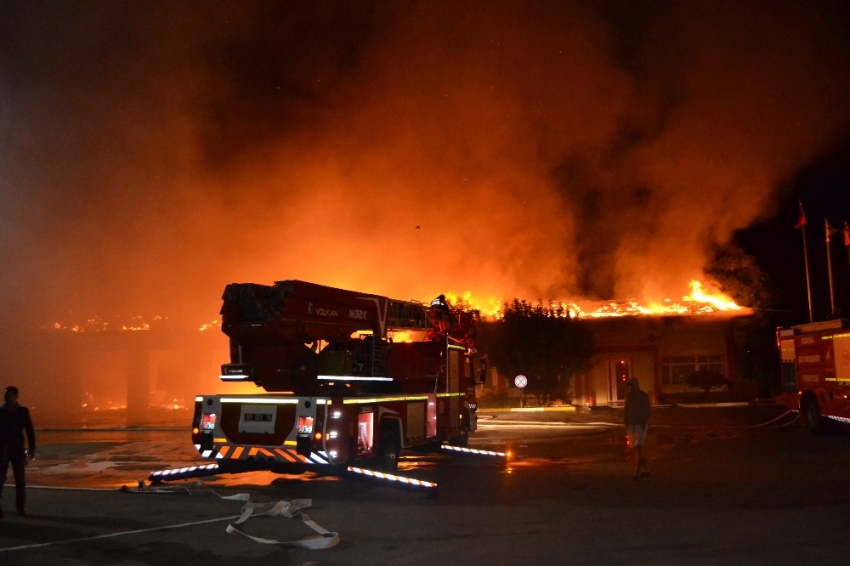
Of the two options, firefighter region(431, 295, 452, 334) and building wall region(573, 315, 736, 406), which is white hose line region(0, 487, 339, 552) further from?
building wall region(573, 315, 736, 406)

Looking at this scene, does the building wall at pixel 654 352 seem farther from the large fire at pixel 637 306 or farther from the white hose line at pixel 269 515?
the white hose line at pixel 269 515

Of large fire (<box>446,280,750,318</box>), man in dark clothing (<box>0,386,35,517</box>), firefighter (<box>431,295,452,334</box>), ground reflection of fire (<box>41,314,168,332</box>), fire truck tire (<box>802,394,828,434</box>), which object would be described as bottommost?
fire truck tire (<box>802,394,828,434</box>)

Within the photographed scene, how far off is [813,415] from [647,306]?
22.1m

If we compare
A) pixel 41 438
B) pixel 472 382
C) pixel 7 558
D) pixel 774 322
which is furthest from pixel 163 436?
pixel 774 322

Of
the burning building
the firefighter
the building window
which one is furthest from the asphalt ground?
the building window

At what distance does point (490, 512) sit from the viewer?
29.2ft

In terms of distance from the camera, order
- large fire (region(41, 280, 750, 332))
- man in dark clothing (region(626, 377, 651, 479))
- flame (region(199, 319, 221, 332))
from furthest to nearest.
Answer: flame (region(199, 319, 221, 332)) < large fire (region(41, 280, 750, 332)) < man in dark clothing (region(626, 377, 651, 479))

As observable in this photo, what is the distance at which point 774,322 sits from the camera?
38188 millimetres

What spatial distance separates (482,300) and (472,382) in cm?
2421

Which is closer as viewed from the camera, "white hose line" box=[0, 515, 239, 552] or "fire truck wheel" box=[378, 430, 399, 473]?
"white hose line" box=[0, 515, 239, 552]

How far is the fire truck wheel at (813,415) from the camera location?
1847 centimetres

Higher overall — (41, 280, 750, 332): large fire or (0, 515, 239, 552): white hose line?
(41, 280, 750, 332): large fire

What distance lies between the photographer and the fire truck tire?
60.5 ft

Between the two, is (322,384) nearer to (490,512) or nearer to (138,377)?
(490,512)
